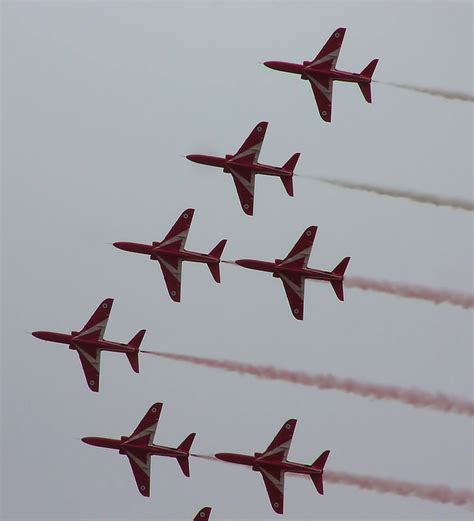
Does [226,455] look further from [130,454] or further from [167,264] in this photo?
[167,264]

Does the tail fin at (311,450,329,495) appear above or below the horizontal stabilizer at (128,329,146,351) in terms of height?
below

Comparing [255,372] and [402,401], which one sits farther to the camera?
[255,372]

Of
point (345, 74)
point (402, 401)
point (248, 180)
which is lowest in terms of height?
point (402, 401)

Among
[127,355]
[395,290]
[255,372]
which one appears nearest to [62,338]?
[127,355]

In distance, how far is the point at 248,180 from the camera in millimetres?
52062

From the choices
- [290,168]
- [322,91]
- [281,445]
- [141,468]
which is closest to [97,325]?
[141,468]

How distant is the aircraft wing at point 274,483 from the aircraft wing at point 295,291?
6.67 meters

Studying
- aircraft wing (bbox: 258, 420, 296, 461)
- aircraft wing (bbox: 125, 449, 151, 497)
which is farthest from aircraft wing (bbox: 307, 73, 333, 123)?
aircraft wing (bbox: 125, 449, 151, 497)

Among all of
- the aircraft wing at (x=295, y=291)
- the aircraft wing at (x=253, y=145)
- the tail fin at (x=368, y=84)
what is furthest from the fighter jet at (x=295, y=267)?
the tail fin at (x=368, y=84)

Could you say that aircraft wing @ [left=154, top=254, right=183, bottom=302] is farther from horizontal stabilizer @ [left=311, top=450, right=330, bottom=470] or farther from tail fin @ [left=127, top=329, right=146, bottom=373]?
horizontal stabilizer @ [left=311, top=450, right=330, bottom=470]

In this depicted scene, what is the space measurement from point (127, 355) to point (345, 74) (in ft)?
49.6

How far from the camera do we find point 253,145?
5200 centimetres

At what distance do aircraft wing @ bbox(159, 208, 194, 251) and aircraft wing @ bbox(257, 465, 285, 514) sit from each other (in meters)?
10.4

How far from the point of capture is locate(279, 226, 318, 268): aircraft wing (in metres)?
51.2
